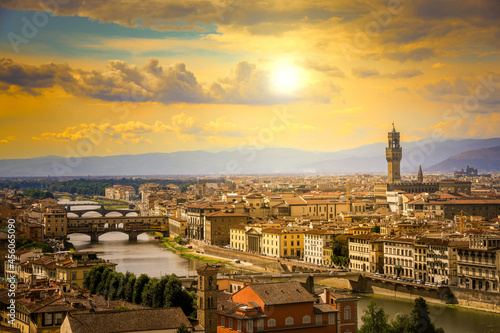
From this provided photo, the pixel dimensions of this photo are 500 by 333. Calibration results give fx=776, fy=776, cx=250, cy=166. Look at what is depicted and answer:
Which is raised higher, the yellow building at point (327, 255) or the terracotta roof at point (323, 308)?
the terracotta roof at point (323, 308)

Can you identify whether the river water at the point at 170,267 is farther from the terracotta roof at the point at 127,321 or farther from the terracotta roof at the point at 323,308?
the terracotta roof at the point at 127,321

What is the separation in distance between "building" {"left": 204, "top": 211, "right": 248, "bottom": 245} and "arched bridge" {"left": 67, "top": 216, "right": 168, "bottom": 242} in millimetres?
11504

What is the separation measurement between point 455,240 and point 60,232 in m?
36.8

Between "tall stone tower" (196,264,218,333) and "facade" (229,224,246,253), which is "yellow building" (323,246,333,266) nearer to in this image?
"facade" (229,224,246,253)

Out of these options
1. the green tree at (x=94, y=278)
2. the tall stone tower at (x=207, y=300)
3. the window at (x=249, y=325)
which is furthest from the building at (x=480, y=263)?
the tall stone tower at (x=207, y=300)

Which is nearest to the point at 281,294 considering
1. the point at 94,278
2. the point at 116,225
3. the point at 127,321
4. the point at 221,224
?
the point at 127,321

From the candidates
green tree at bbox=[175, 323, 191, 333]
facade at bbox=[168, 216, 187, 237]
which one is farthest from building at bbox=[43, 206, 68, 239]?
green tree at bbox=[175, 323, 191, 333]

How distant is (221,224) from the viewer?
54.2m

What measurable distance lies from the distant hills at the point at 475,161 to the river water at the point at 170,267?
127 meters

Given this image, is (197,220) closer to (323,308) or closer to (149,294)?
(149,294)

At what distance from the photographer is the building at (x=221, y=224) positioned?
53.9m

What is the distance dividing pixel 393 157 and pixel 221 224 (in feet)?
105

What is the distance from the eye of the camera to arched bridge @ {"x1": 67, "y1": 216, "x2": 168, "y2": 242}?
205 ft

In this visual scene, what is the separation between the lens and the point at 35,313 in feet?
60.4
